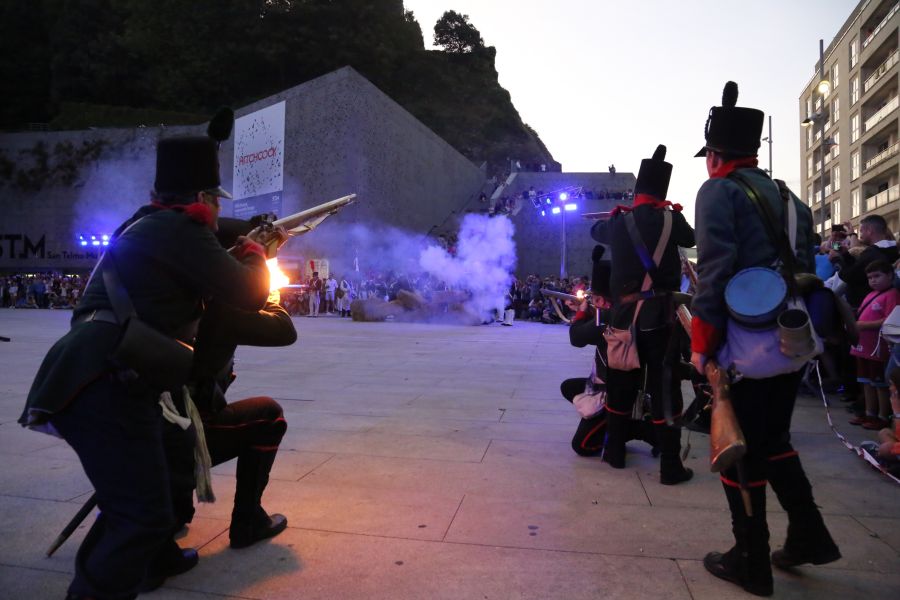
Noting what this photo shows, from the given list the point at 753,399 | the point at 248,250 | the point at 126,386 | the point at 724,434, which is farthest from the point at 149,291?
the point at 753,399

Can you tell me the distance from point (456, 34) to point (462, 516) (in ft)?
264

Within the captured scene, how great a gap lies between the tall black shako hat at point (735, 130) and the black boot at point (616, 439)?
1.94 meters

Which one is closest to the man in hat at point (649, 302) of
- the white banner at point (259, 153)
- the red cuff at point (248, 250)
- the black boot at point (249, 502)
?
the black boot at point (249, 502)

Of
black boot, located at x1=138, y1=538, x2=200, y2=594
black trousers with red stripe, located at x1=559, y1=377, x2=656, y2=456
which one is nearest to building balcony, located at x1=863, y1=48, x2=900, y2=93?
black trousers with red stripe, located at x1=559, y1=377, x2=656, y2=456

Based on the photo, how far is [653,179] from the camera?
13.0 ft

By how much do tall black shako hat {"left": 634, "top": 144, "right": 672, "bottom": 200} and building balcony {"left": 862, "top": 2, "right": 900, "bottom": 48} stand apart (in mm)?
38707

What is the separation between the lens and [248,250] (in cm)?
219

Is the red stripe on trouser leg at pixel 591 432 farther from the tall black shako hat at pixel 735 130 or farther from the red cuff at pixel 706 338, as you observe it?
the tall black shako hat at pixel 735 130

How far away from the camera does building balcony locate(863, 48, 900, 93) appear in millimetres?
33438

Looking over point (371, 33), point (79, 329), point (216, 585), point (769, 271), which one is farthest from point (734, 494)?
point (371, 33)

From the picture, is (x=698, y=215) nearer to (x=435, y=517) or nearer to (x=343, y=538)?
(x=435, y=517)

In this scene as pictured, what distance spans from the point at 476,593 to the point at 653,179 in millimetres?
2787

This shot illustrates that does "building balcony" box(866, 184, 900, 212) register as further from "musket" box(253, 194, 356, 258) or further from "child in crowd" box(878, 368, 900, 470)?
"musket" box(253, 194, 356, 258)

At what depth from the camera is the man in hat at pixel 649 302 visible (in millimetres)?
3688
